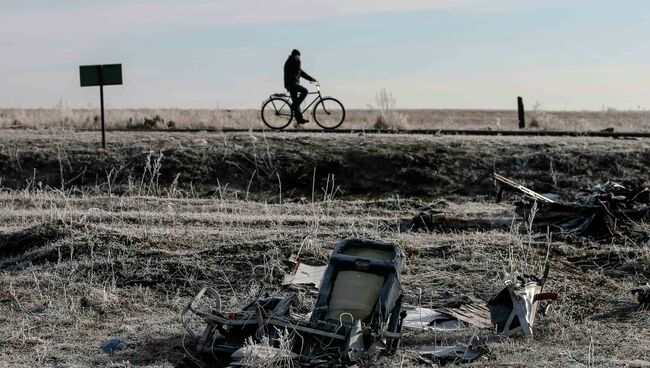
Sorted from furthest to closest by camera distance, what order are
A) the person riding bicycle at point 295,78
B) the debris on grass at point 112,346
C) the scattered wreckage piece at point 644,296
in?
the person riding bicycle at point 295,78 → the scattered wreckage piece at point 644,296 → the debris on grass at point 112,346

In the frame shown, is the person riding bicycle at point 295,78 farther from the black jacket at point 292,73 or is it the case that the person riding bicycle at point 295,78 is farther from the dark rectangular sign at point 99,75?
the dark rectangular sign at point 99,75

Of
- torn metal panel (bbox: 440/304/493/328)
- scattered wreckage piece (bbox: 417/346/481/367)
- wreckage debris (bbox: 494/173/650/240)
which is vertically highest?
wreckage debris (bbox: 494/173/650/240)

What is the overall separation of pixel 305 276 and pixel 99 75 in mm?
11325

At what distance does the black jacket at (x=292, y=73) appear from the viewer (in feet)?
72.7

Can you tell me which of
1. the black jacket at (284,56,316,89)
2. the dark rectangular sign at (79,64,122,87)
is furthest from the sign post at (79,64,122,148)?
the black jacket at (284,56,316,89)

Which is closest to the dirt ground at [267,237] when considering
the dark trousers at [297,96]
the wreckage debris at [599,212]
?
the wreckage debris at [599,212]

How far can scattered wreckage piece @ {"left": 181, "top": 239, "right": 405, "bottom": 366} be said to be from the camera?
6676mm

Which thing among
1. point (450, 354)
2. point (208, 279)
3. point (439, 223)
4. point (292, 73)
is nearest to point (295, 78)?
point (292, 73)

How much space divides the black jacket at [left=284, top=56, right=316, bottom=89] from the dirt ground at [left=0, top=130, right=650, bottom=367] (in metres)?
2.31

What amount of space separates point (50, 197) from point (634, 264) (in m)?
8.40

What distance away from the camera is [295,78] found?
22344mm

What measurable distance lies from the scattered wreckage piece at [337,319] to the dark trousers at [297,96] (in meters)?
15.2

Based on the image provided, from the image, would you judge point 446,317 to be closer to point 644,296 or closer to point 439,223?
point 644,296

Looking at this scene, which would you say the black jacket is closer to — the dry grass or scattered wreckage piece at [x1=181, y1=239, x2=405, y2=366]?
the dry grass
